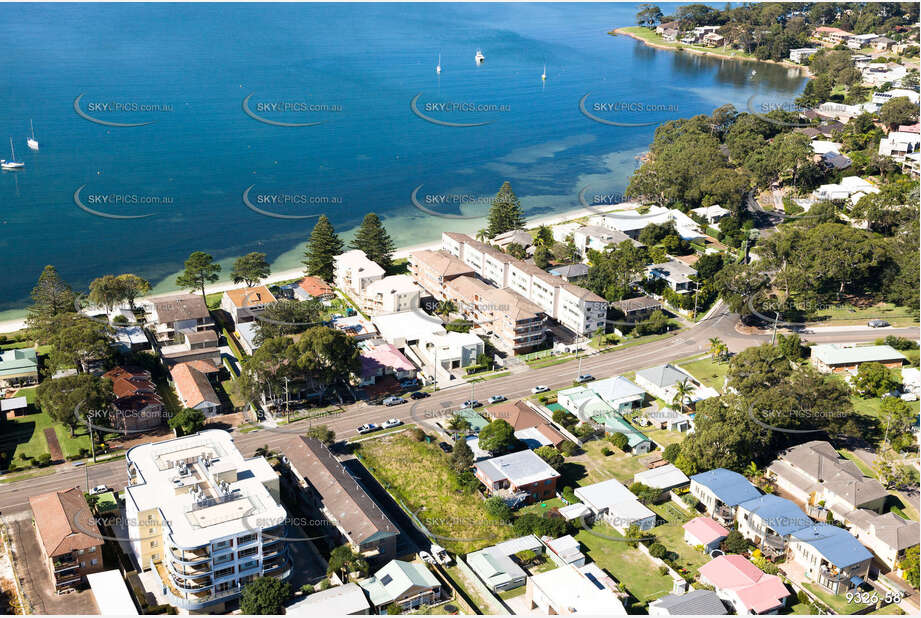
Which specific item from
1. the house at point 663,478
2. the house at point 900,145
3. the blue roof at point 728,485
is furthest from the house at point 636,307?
the house at point 900,145

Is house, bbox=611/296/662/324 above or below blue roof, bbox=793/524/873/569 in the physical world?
above

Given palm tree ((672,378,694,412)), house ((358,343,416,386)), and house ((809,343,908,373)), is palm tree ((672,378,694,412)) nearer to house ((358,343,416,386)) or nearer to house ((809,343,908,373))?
house ((809,343,908,373))

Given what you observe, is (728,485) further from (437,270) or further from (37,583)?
(37,583)

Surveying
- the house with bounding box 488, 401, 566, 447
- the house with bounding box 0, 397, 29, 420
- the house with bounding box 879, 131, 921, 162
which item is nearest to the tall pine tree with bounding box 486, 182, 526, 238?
the house with bounding box 488, 401, 566, 447

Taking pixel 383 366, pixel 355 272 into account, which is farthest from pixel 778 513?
pixel 355 272

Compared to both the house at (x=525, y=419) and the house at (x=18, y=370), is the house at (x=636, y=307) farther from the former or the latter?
the house at (x=18, y=370)

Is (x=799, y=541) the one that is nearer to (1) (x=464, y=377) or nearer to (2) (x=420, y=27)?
(1) (x=464, y=377)
